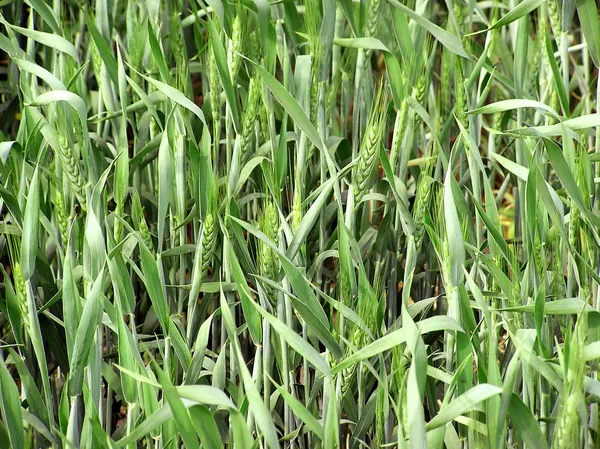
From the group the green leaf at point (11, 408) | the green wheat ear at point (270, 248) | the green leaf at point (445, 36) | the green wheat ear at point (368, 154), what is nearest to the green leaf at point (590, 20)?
the green leaf at point (445, 36)

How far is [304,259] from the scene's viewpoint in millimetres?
873

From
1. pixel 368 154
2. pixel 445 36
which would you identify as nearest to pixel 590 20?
pixel 445 36

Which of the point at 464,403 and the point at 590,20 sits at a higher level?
the point at 590,20

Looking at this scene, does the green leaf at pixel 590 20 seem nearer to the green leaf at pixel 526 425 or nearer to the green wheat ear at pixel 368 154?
the green wheat ear at pixel 368 154

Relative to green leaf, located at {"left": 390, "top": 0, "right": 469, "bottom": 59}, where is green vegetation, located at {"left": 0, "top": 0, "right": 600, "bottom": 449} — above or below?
below

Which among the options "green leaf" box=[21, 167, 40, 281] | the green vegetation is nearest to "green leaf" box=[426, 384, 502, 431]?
the green vegetation

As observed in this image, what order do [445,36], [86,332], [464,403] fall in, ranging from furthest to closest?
[445,36] < [86,332] < [464,403]

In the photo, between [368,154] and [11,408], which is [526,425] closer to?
[368,154]

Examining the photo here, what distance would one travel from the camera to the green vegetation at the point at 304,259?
2.24 ft

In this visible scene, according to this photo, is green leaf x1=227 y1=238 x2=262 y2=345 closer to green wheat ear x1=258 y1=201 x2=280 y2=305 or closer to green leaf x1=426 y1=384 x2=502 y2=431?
green wheat ear x1=258 y1=201 x2=280 y2=305

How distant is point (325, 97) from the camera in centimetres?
93

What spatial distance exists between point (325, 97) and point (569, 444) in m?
0.48

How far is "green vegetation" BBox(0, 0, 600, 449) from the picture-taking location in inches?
26.9

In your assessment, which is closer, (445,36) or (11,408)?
(11,408)
